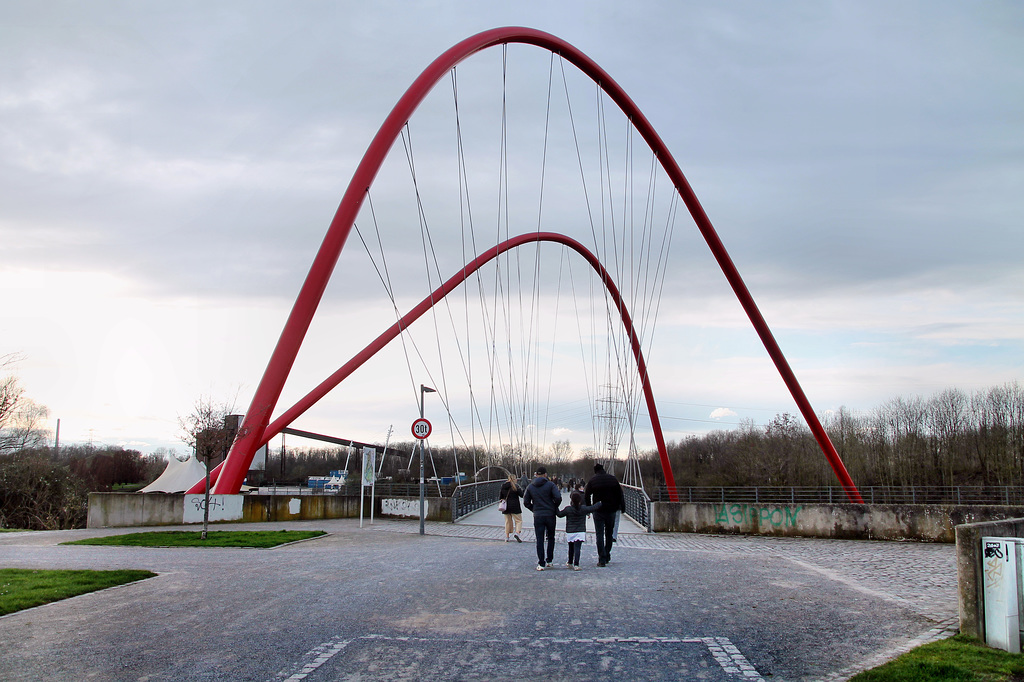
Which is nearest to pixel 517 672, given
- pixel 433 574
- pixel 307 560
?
pixel 433 574

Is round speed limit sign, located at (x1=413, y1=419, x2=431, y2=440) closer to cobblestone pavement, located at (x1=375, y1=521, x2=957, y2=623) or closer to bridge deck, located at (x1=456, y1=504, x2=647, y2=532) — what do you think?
cobblestone pavement, located at (x1=375, y1=521, x2=957, y2=623)

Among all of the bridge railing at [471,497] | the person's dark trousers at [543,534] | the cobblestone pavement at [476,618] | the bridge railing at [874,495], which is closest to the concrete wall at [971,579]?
the cobblestone pavement at [476,618]

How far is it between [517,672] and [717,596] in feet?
13.3

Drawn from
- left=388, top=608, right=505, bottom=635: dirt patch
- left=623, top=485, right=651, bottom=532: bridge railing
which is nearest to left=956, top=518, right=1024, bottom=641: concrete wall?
left=388, top=608, right=505, bottom=635: dirt patch

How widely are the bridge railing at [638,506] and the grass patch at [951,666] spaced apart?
1274 centimetres

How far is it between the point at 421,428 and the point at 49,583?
9.21 metres

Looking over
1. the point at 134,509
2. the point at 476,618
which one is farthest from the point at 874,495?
the point at 476,618

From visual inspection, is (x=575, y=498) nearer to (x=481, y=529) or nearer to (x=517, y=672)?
(x=517, y=672)

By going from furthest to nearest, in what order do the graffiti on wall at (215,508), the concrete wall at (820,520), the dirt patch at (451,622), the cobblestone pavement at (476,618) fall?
the graffiti on wall at (215,508)
the concrete wall at (820,520)
the dirt patch at (451,622)
the cobblestone pavement at (476,618)

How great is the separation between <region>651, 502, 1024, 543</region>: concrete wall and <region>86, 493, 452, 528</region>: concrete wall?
648 centimetres

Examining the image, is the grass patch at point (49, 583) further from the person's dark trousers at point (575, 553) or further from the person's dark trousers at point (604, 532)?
the person's dark trousers at point (604, 532)

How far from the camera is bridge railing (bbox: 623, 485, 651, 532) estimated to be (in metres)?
19.1

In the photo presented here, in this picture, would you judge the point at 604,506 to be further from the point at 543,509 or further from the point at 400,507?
the point at 400,507

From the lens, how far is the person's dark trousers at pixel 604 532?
11.2 meters
